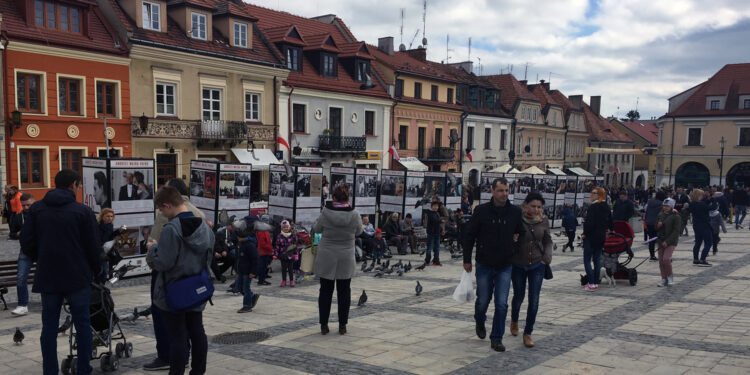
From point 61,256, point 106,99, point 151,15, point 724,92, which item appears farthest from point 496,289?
point 724,92

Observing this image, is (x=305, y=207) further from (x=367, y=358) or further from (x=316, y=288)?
(x=367, y=358)

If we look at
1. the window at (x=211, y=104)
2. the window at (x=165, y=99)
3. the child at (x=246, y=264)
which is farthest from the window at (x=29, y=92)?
the child at (x=246, y=264)

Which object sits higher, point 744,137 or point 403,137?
point 744,137

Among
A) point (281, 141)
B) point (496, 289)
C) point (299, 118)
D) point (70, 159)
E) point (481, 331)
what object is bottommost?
point (481, 331)

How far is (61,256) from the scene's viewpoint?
4.97 m

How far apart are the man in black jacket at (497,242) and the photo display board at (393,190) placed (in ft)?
39.6

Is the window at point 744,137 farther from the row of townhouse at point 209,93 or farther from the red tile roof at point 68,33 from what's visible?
the red tile roof at point 68,33

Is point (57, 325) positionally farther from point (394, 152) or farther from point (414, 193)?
point (394, 152)

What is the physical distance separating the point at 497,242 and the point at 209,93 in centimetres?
2168

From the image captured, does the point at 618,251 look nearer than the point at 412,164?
Yes

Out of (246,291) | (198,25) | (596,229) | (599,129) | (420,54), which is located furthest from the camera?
(599,129)

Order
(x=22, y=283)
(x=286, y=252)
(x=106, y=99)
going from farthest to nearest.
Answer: (x=106, y=99), (x=286, y=252), (x=22, y=283)

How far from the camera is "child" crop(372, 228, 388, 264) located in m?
15.0

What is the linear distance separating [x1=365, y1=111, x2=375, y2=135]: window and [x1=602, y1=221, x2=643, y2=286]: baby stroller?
79.3ft
